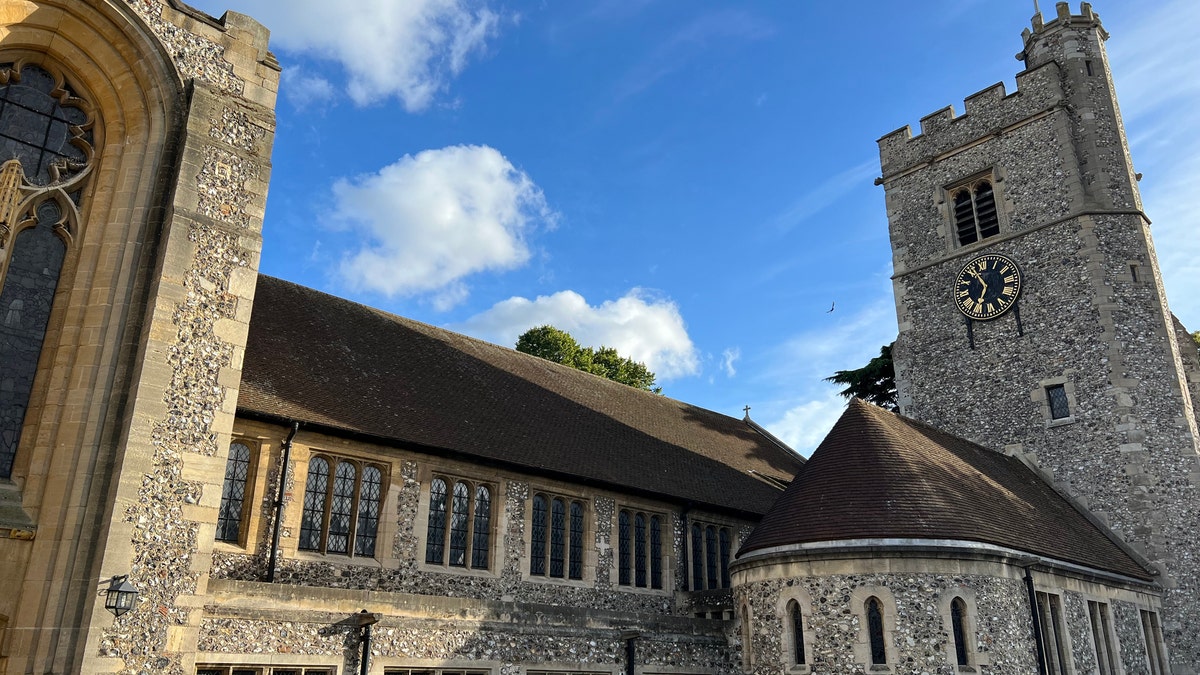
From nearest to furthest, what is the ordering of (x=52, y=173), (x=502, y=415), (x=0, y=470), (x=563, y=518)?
(x=0, y=470), (x=52, y=173), (x=563, y=518), (x=502, y=415)

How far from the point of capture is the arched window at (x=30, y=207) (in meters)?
10.8

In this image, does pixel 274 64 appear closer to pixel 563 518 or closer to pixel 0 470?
pixel 0 470

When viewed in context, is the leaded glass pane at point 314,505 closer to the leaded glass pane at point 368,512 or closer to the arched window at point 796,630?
the leaded glass pane at point 368,512

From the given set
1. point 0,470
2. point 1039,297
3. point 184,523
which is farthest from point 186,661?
point 1039,297

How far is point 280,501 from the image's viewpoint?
13.9 metres

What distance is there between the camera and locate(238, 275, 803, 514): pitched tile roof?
1570 cm

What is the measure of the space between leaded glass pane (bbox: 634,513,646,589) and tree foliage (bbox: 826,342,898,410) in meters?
19.2

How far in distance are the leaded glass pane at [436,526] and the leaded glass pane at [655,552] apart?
5.38 m

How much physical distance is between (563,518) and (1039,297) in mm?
15713

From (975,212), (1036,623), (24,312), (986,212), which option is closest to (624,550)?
(1036,623)

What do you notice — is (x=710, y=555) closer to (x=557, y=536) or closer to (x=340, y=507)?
(x=557, y=536)

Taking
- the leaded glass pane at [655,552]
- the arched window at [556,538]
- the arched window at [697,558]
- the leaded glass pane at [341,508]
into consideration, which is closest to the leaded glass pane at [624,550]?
the leaded glass pane at [655,552]

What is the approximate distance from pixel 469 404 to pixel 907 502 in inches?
366

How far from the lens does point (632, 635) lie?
1567 centimetres
